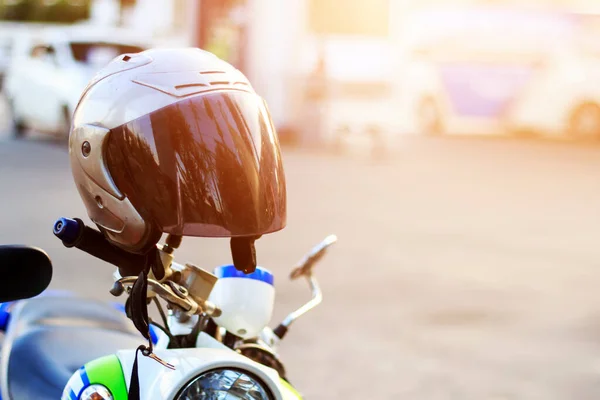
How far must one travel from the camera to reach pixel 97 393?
5.77 feet

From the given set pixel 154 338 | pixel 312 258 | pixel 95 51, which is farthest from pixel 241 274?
pixel 95 51

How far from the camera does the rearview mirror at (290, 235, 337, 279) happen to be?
2465 mm

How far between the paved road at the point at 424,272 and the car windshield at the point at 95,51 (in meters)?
2.08

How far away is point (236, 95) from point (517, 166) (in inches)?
569

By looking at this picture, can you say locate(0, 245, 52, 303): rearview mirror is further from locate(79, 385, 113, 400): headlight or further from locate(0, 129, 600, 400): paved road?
locate(0, 129, 600, 400): paved road

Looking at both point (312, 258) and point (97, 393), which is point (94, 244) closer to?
point (97, 393)

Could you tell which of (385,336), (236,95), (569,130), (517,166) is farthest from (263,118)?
(569,130)

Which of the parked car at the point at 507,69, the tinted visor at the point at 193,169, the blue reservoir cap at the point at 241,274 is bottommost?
the parked car at the point at 507,69

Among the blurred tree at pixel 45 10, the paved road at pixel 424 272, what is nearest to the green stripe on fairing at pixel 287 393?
the paved road at pixel 424 272

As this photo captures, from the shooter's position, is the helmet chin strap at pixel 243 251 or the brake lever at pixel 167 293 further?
the helmet chin strap at pixel 243 251

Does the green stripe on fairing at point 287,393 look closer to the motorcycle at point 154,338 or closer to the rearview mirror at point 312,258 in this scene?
the motorcycle at point 154,338

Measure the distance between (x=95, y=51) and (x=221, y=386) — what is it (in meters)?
15.0

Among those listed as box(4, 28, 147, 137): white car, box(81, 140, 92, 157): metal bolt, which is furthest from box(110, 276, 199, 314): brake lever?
box(4, 28, 147, 137): white car

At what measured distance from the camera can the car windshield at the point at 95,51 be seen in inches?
623
